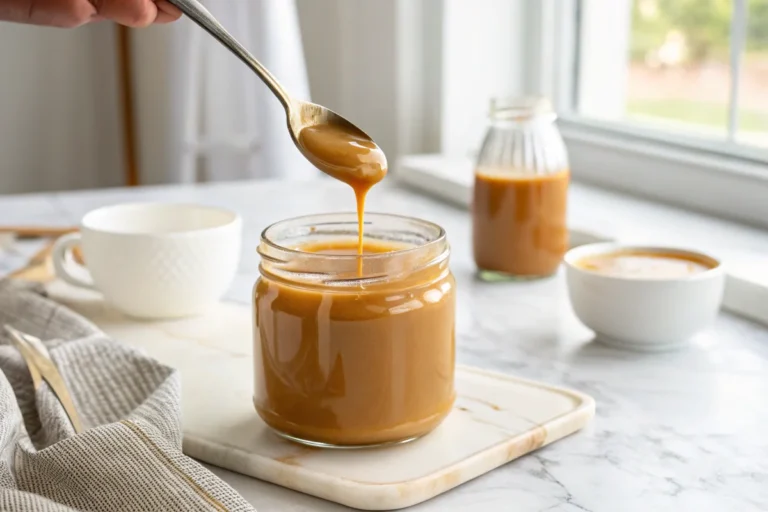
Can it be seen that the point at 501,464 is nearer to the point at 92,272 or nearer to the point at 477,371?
the point at 477,371

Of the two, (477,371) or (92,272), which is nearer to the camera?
(477,371)

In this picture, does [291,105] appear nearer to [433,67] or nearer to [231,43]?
[231,43]

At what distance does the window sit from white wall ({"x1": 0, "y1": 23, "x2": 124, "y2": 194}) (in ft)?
5.52

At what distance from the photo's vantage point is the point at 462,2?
1.97 m

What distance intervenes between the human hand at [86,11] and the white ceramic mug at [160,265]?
212 mm

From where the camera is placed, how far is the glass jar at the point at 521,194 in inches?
47.1

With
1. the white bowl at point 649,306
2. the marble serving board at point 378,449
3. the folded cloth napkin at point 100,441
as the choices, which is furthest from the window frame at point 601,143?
the folded cloth napkin at point 100,441

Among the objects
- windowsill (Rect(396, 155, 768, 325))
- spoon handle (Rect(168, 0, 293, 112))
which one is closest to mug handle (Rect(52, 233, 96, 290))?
spoon handle (Rect(168, 0, 293, 112))

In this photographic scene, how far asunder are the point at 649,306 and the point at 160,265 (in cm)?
48

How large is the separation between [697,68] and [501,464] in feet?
13.7

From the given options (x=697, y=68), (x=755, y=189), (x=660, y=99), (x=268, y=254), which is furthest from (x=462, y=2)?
(x=697, y=68)

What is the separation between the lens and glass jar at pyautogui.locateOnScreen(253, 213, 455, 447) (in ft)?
2.35

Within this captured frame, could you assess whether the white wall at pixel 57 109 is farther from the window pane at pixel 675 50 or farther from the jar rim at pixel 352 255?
the jar rim at pixel 352 255

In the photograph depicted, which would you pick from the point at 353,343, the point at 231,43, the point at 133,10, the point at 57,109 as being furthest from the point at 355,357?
the point at 57,109
